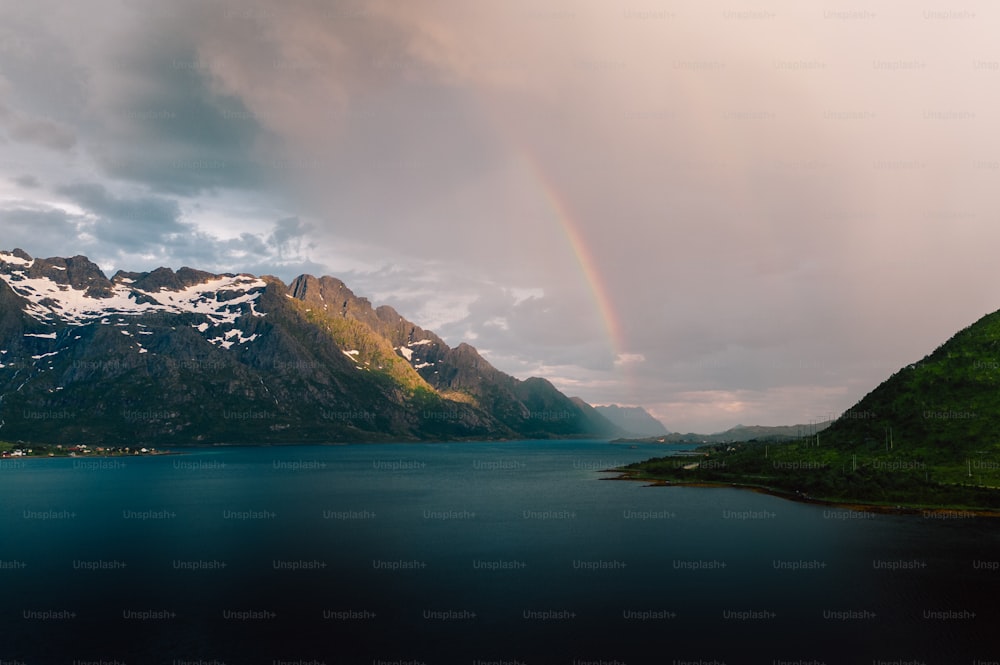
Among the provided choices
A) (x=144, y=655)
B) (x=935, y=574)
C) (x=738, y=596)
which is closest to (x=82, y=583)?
(x=144, y=655)

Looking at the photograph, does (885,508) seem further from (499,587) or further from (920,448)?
(499,587)

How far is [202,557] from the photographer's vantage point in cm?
9075

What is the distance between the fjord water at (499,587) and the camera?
180 ft

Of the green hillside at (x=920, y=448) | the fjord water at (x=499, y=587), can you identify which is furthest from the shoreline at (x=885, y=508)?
the fjord water at (x=499, y=587)

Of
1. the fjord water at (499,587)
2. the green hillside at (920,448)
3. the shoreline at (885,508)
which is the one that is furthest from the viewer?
the green hillside at (920,448)

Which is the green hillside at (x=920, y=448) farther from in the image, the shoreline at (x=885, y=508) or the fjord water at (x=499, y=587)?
the fjord water at (x=499, y=587)

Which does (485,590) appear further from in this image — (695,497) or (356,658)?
(695,497)

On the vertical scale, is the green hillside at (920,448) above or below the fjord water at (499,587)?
above

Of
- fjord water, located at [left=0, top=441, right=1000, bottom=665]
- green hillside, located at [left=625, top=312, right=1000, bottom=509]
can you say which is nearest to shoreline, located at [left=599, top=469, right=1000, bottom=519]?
green hillside, located at [left=625, top=312, right=1000, bottom=509]

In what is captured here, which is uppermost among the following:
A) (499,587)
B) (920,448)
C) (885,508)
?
(920,448)

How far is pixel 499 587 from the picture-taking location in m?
74.2

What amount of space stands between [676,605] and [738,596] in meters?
9.12

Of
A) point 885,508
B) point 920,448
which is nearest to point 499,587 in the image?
point 885,508

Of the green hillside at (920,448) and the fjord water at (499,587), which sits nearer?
the fjord water at (499,587)
